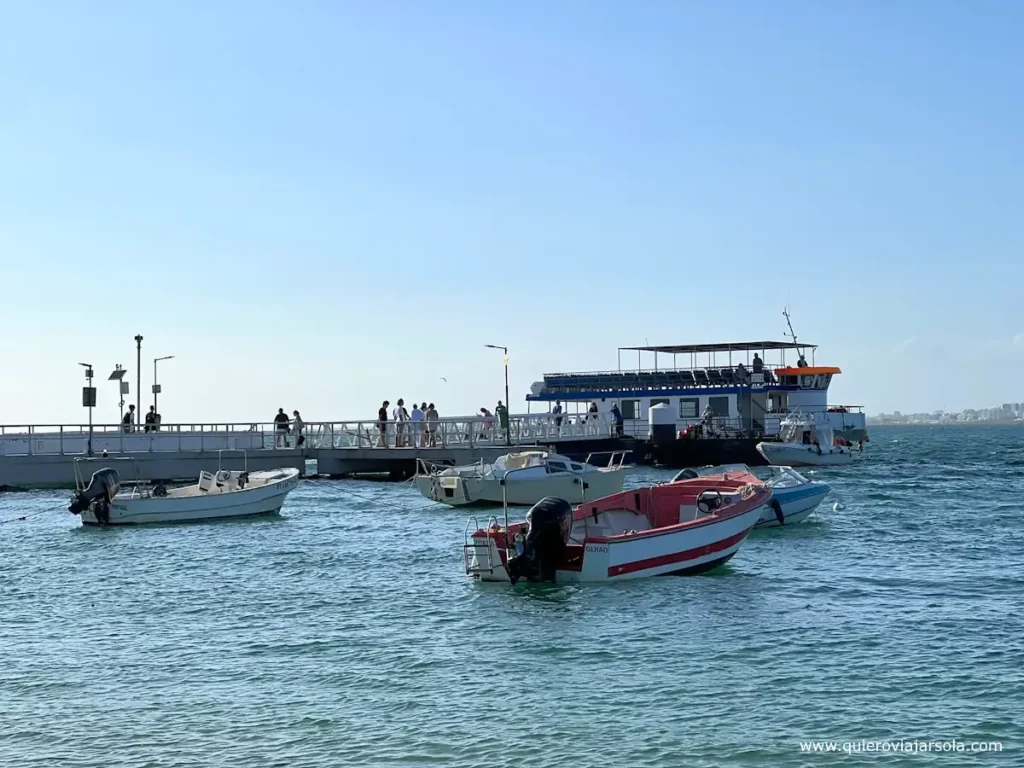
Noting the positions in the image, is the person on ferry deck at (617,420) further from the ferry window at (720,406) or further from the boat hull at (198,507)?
the boat hull at (198,507)

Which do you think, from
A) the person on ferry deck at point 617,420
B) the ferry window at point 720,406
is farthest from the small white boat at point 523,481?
the ferry window at point 720,406

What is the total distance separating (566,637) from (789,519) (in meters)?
15.7

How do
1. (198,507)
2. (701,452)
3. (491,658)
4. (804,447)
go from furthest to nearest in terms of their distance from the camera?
(701,452), (804,447), (198,507), (491,658)

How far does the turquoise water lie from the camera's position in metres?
12.3

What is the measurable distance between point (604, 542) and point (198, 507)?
1603 cm

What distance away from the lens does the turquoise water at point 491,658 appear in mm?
12320

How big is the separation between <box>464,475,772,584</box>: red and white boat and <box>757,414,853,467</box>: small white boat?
32.4 m

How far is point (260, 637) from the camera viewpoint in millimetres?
17438

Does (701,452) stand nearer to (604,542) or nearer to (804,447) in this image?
(804,447)

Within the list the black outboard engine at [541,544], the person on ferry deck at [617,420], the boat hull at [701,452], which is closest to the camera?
the black outboard engine at [541,544]

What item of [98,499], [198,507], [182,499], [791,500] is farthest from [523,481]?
[98,499]

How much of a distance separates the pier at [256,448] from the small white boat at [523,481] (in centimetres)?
583

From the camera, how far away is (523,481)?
1357 inches

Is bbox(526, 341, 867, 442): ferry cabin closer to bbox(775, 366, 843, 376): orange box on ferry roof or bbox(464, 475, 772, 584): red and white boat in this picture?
bbox(775, 366, 843, 376): orange box on ferry roof
